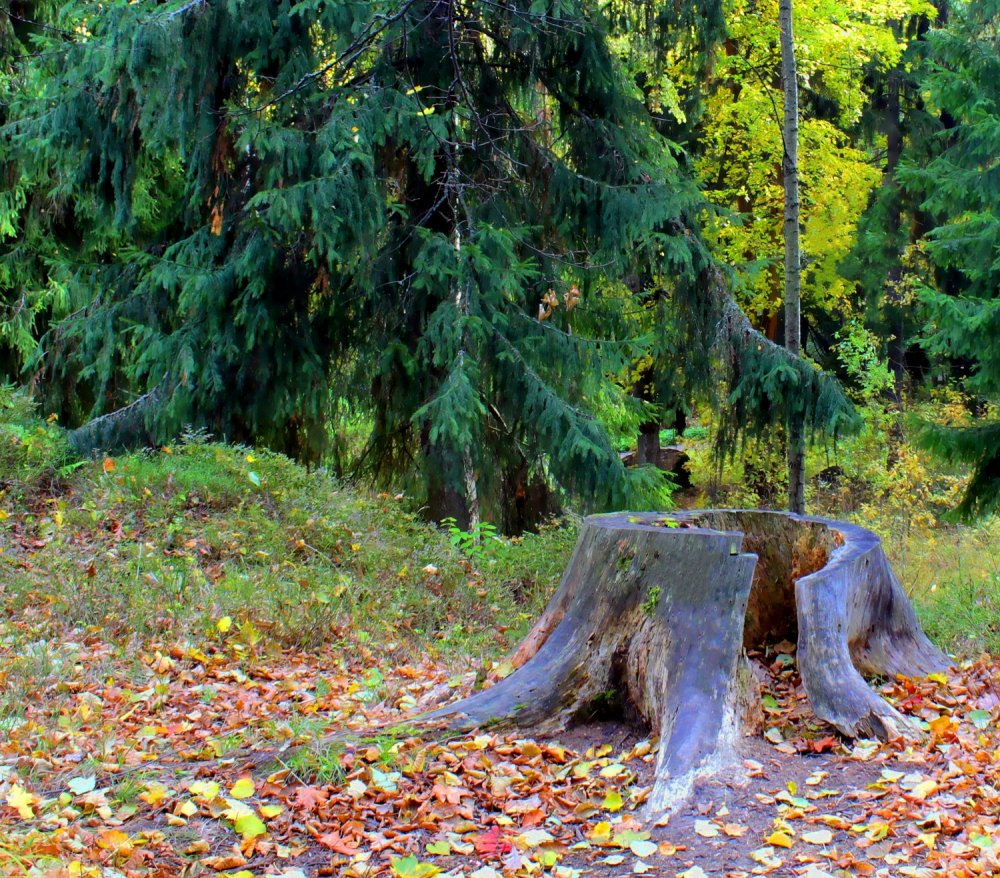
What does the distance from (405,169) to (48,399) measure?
4.73 metres

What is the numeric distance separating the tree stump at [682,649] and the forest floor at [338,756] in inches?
4.8

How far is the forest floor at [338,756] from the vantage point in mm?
3326

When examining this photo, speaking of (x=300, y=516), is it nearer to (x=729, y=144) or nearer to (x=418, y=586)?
(x=418, y=586)

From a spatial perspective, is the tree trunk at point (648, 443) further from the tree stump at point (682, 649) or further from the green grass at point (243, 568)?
the tree stump at point (682, 649)

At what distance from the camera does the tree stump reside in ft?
13.6

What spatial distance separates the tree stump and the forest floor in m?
0.12

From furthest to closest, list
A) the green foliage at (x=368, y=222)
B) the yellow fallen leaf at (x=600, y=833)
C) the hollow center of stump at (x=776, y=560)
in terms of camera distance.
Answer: the green foliage at (x=368, y=222)
the hollow center of stump at (x=776, y=560)
the yellow fallen leaf at (x=600, y=833)

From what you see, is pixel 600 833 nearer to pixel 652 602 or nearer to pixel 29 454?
pixel 652 602

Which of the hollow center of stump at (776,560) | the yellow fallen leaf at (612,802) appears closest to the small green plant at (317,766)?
the yellow fallen leaf at (612,802)

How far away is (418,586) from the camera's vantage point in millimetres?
7660

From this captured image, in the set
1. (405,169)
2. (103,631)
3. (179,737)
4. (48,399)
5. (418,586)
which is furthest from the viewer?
→ (48,399)

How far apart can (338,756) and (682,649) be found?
1.58 metres

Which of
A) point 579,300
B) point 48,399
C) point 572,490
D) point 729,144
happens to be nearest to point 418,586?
point 572,490

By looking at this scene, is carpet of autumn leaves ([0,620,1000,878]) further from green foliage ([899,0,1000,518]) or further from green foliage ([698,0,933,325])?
green foliage ([698,0,933,325])
